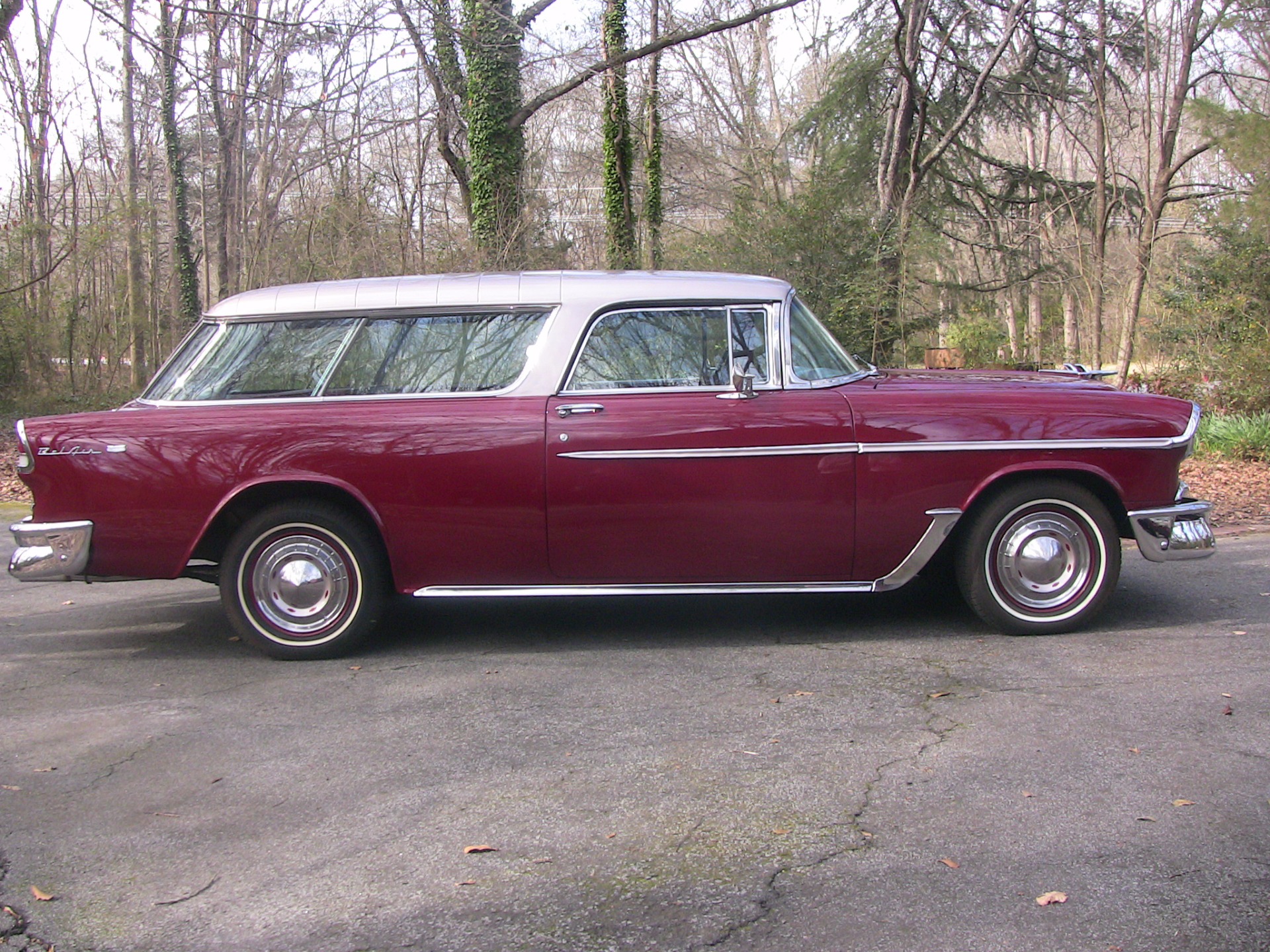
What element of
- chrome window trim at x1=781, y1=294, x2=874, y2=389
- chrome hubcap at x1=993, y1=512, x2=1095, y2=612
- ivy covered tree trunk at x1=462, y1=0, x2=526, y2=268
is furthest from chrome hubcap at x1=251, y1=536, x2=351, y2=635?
ivy covered tree trunk at x1=462, y1=0, x2=526, y2=268

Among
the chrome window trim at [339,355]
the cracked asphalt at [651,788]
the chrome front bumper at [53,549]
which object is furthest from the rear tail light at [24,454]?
the chrome window trim at [339,355]

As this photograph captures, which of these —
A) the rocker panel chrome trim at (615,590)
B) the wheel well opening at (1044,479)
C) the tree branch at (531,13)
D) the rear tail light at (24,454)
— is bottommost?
the rocker panel chrome trim at (615,590)

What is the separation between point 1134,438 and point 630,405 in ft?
7.75

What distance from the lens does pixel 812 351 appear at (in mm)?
5211

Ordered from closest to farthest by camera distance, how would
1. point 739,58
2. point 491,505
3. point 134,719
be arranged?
point 134,719 → point 491,505 → point 739,58

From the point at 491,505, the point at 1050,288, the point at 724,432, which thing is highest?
the point at 1050,288

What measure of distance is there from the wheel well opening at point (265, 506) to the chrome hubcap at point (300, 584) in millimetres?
187

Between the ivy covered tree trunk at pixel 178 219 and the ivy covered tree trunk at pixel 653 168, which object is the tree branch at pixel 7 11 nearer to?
the ivy covered tree trunk at pixel 653 168

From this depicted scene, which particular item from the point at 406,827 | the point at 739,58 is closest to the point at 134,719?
the point at 406,827

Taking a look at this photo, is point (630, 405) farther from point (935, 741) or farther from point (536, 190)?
point (536, 190)

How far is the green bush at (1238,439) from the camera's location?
11211 mm

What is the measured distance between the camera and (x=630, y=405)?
4.89 meters

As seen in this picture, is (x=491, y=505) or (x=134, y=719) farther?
(x=491, y=505)

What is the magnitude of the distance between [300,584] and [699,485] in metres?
1.91
